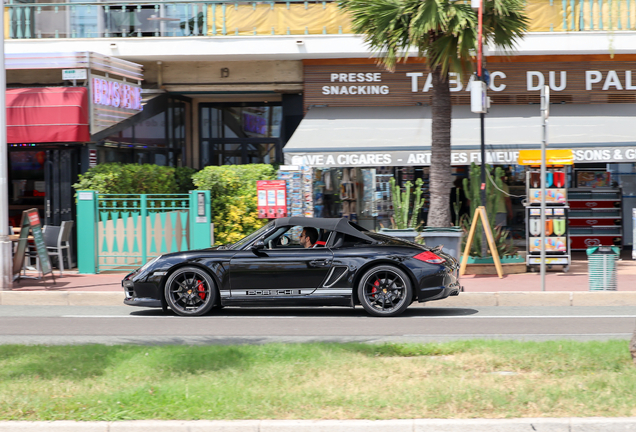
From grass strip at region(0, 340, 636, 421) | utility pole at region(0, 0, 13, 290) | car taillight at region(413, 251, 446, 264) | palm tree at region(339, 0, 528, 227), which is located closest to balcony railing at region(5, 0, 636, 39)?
palm tree at region(339, 0, 528, 227)

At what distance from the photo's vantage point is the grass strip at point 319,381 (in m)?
4.94

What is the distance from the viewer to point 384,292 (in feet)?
32.7

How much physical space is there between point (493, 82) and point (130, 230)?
9.38m

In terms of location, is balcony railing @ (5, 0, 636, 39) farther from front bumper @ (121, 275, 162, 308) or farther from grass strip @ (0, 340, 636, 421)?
grass strip @ (0, 340, 636, 421)

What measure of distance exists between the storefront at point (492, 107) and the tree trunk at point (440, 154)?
1739 mm

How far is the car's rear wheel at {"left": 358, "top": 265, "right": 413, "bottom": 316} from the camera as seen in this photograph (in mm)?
9867

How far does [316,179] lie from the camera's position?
58.6 feet

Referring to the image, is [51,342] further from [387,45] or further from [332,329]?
[387,45]

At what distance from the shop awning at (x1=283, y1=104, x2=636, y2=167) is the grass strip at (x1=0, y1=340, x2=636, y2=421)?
31.1 feet

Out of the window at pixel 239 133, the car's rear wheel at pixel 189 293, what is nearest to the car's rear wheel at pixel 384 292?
the car's rear wheel at pixel 189 293

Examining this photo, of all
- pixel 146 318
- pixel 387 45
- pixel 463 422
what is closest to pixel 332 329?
pixel 146 318

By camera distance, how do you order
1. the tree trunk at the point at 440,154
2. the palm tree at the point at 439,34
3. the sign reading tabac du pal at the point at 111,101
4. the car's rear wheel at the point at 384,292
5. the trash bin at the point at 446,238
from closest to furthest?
the car's rear wheel at the point at 384,292
the palm tree at the point at 439,34
the trash bin at the point at 446,238
the tree trunk at the point at 440,154
the sign reading tabac du pal at the point at 111,101

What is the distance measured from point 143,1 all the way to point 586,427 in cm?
1630

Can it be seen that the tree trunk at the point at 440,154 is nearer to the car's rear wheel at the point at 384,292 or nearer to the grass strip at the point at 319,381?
the car's rear wheel at the point at 384,292
